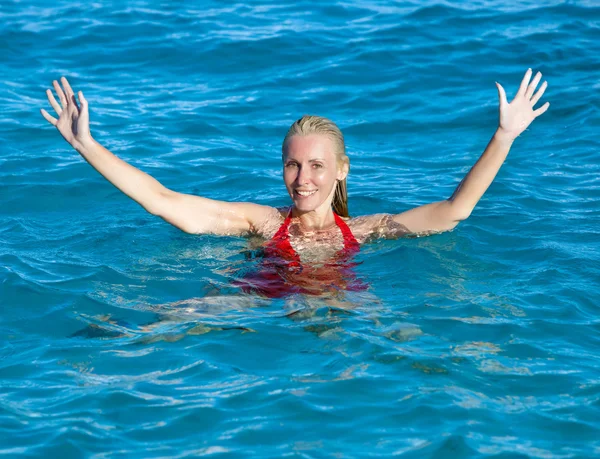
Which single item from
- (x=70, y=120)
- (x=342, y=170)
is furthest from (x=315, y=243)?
(x=70, y=120)

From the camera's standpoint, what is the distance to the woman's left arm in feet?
20.9

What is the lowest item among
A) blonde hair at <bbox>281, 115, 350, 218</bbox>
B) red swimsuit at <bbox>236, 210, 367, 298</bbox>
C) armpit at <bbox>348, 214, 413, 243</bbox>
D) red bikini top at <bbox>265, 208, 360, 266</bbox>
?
red swimsuit at <bbox>236, 210, 367, 298</bbox>

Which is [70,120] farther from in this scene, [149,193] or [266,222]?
[266,222]

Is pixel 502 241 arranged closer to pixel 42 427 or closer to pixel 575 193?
pixel 575 193

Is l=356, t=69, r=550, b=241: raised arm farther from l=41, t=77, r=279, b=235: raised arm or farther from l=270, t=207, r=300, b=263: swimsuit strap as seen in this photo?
l=41, t=77, r=279, b=235: raised arm

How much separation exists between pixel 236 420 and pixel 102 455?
0.74m

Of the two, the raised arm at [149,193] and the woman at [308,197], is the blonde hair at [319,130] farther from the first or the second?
the raised arm at [149,193]

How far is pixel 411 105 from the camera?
12.1 metres

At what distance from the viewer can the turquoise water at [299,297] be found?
4922 millimetres

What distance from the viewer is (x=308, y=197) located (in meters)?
6.89

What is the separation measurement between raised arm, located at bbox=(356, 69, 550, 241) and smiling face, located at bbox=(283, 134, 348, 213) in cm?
80

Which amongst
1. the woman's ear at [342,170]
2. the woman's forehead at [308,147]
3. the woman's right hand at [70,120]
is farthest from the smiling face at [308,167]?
the woman's right hand at [70,120]

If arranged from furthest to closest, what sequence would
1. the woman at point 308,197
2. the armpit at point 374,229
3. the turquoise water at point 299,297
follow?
the armpit at point 374,229 < the woman at point 308,197 < the turquoise water at point 299,297

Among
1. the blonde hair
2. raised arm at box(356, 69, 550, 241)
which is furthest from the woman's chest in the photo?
the blonde hair
